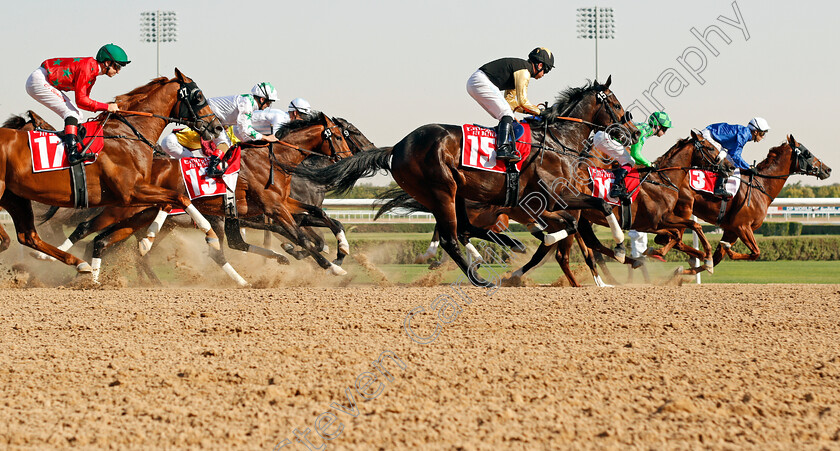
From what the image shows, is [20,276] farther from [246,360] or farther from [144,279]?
[246,360]

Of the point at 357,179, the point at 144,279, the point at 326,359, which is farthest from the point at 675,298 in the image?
the point at 144,279

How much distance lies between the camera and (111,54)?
648cm

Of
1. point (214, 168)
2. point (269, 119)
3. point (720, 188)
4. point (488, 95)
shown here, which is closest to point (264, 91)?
point (269, 119)

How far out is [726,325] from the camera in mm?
5203

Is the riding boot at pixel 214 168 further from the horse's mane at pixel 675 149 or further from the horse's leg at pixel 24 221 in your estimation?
the horse's mane at pixel 675 149

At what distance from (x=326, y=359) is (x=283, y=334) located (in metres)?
0.79

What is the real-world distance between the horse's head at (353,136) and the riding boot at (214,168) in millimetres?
1881

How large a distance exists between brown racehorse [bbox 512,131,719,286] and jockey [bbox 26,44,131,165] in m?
4.05

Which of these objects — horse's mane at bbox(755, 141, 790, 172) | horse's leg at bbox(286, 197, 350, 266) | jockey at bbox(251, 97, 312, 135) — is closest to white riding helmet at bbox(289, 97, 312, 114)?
jockey at bbox(251, 97, 312, 135)

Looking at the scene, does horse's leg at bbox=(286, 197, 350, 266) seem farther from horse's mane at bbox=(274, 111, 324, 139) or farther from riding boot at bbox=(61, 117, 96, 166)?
riding boot at bbox=(61, 117, 96, 166)

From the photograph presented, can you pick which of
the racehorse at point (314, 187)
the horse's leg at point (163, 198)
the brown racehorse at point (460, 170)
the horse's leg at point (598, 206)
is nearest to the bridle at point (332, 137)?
the racehorse at point (314, 187)

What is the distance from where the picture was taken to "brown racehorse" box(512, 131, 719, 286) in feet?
26.8

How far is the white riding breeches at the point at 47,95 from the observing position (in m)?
6.50

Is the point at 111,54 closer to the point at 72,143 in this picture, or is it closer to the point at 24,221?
the point at 72,143
